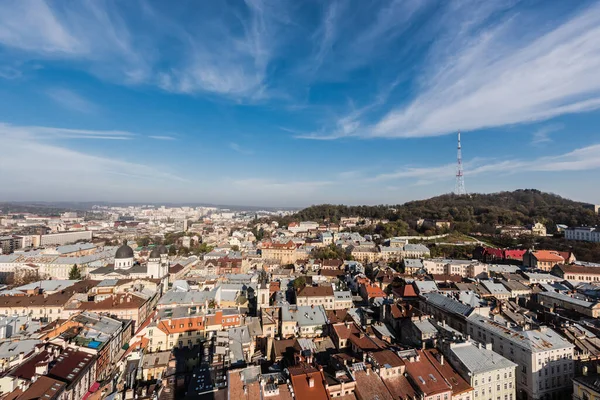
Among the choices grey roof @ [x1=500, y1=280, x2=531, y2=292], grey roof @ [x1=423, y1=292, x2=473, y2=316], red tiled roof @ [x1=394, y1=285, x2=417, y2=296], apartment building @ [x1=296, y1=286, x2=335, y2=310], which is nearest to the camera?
grey roof @ [x1=423, y1=292, x2=473, y2=316]

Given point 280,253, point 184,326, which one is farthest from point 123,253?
point 184,326

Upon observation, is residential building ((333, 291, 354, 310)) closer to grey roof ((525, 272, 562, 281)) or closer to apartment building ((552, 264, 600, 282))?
grey roof ((525, 272, 562, 281))

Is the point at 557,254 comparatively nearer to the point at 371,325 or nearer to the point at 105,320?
the point at 371,325

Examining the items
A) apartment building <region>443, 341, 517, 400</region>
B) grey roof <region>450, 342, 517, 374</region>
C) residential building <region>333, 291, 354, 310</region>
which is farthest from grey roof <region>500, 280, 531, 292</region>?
grey roof <region>450, 342, 517, 374</region>

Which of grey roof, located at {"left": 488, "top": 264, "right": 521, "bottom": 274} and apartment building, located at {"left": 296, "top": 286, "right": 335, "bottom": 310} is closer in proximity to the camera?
apartment building, located at {"left": 296, "top": 286, "right": 335, "bottom": 310}

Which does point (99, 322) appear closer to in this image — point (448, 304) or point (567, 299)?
point (448, 304)

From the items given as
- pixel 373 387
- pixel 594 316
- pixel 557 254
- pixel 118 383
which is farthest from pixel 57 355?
pixel 557 254
